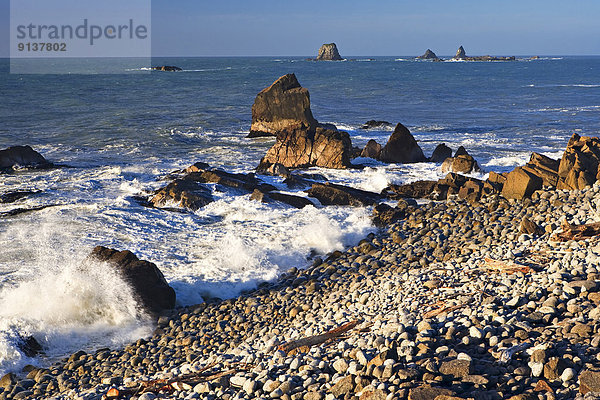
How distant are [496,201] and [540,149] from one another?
557 inches

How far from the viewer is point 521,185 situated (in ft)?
41.9

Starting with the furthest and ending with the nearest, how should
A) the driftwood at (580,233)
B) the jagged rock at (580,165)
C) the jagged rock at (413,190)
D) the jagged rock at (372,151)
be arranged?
the jagged rock at (372,151) → the jagged rock at (413,190) → the jagged rock at (580,165) → the driftwood at (580,233)

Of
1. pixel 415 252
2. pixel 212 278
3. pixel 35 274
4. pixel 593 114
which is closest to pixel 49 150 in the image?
pixel 35 274

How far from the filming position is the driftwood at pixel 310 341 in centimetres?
657

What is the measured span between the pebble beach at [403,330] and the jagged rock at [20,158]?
15.6m

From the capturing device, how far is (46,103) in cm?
4925

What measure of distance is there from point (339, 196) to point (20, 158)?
13771 mm

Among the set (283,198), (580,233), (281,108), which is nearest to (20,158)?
(283,198)

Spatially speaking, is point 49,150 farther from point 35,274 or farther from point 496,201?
point 496,201

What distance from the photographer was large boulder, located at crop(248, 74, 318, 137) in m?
29.0

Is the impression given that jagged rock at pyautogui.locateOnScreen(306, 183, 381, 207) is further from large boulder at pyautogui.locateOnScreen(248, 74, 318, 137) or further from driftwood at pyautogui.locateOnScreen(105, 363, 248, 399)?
large boulder at pyautogui.locateOnScreen(248, 74, 318, 137)

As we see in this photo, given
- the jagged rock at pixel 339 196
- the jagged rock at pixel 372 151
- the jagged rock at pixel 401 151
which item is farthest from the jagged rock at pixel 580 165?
the jagged rock at pixel 372 151

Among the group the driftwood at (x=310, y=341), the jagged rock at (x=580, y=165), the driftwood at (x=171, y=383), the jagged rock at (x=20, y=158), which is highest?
the jagged rock at (x=580, y=165)

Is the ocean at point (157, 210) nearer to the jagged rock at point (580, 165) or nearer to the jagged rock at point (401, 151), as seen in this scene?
the jagged rock at point (401, 151)
